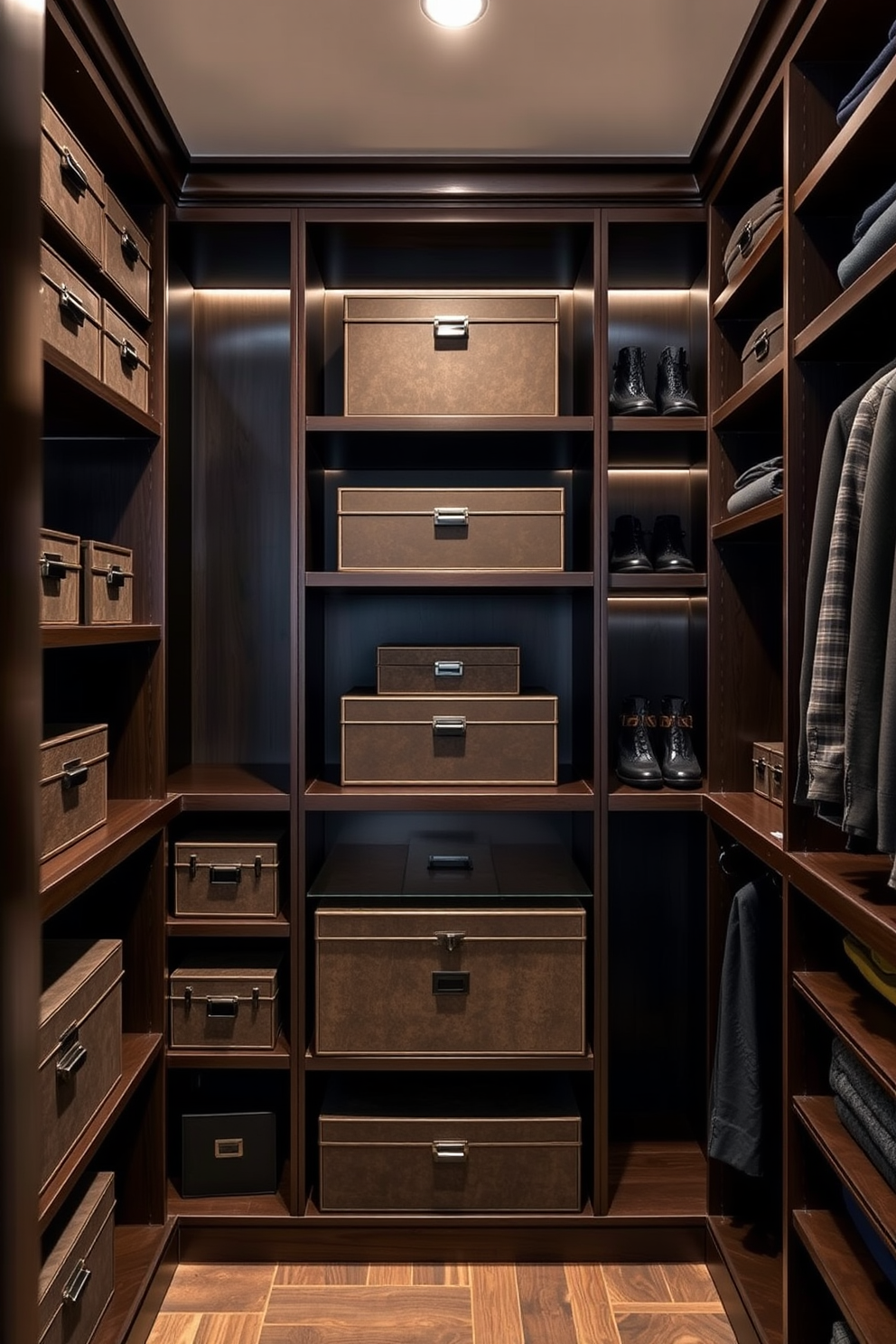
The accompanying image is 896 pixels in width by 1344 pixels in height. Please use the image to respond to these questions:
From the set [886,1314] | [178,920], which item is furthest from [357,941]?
[886,1314]

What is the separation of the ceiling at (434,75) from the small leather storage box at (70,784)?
4.04ft

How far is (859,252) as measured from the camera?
133 centimetres

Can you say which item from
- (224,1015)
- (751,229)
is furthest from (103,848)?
(751,229)

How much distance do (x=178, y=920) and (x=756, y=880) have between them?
122 centimetres

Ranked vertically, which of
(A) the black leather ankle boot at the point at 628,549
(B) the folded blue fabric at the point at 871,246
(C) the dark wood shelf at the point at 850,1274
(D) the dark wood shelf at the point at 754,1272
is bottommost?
(D) the dark wood shelf at the point at 754,1272

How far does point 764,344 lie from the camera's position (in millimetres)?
1898

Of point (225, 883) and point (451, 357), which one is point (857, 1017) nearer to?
point (225, 883)

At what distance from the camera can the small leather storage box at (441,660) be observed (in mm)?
2248

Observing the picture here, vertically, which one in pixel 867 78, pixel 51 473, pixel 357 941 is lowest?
pixel 357 941

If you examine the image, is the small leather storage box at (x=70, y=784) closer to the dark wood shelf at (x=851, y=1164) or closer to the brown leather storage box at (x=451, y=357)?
the brown leather storage box at (x=451, y=357)

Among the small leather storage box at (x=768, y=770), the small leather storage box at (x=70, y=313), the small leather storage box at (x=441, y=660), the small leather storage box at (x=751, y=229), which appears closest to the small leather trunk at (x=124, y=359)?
the small leather storage box at (x=70, y=313)

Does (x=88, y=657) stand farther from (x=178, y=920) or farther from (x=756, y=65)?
(x=756, y=65)

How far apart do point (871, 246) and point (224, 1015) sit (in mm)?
1871

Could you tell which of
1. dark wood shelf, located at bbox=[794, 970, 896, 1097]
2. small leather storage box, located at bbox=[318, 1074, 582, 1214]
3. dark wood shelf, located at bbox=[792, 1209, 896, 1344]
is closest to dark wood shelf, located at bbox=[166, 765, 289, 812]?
small leather storage box, located at bbox=[318, 1074, 582, 1214]
